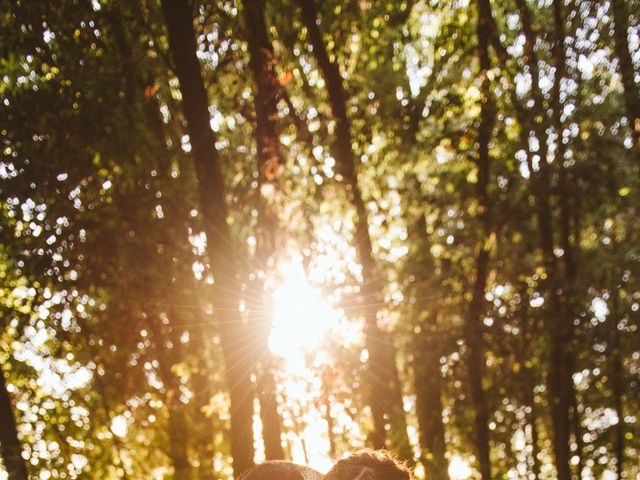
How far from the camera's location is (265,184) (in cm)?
779

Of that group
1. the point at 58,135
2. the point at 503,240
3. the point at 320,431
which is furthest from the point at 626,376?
the point at 58,135

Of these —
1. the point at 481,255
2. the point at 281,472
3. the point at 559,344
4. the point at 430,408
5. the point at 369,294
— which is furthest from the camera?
the point at 430,408

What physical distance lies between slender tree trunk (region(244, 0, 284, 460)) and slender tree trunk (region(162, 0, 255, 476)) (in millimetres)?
241

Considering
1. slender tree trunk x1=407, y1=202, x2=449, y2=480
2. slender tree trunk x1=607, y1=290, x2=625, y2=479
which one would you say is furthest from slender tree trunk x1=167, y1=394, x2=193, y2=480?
slender tree trunk x1=607, y1=290, x2=625, y2=479

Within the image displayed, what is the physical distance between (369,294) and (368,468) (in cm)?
611

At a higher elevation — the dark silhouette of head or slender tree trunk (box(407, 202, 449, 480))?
slender tree trunk (box(407, 202, 449, 480))

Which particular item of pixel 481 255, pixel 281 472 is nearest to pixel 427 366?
pixel 481 255

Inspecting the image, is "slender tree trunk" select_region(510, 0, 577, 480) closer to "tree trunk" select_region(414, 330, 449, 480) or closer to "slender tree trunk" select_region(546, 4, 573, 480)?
"slender tree trunk" select_region(546, 4, 573, 480)

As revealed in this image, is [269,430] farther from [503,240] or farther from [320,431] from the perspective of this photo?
[503,240]

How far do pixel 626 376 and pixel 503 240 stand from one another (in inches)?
167

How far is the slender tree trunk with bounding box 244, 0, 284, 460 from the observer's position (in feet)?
25.8

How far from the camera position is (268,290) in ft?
26.8

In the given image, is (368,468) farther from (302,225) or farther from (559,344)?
(559,344)

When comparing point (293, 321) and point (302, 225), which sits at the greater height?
point (302, 225)
